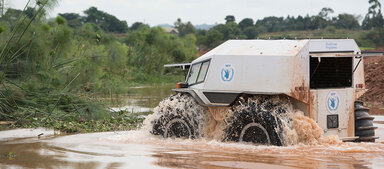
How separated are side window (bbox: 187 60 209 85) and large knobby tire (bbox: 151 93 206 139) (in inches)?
16.9

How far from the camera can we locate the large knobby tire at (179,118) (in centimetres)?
1120

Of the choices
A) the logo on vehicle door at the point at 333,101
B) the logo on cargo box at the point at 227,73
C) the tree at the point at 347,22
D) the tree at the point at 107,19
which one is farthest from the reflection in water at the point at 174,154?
the tree at the point at 107,19

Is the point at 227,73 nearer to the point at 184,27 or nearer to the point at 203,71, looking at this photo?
the point at 203,71

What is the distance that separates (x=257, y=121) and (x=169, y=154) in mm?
1720

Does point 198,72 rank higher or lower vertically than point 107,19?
lower

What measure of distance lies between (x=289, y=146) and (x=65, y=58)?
8535 millimetres

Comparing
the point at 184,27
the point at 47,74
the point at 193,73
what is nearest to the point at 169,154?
the point at 193,73

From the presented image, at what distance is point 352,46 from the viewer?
421 inches

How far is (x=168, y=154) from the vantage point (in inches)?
379

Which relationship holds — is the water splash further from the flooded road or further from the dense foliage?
the dense foliage

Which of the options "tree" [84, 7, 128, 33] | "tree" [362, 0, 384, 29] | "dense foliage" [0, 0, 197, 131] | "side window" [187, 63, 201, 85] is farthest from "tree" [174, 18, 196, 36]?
"side window" [187, 63, 201, 85]

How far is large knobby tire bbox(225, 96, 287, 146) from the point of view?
9977 millimetres

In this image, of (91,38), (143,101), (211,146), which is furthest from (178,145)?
(143,101)

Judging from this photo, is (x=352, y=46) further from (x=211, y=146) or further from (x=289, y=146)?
(x=211, y=146)
